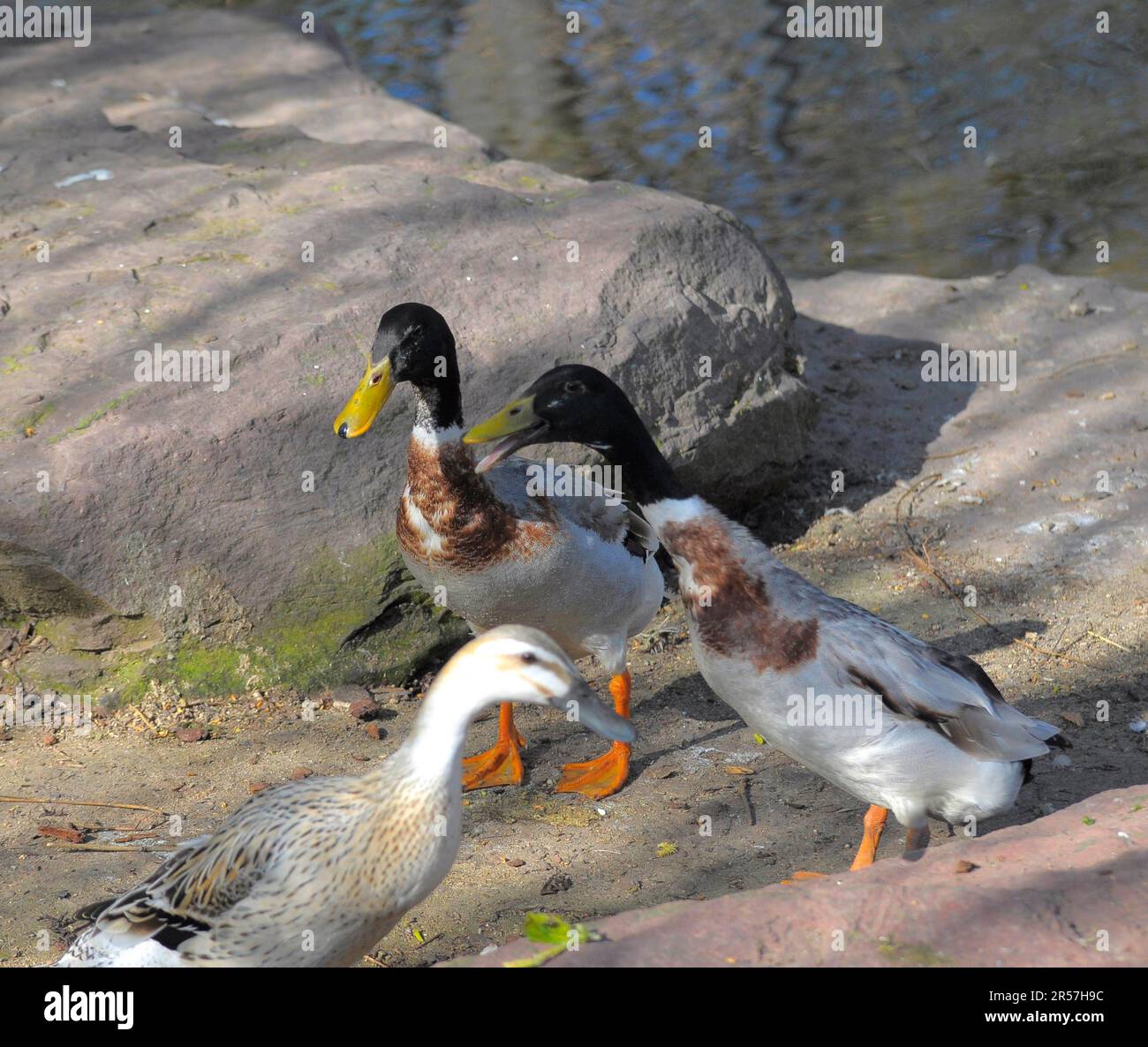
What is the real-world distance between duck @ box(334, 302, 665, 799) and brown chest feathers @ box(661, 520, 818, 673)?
89 centimetres

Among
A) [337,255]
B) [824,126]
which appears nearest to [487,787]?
[337,255]

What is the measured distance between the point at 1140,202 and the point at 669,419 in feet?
21.9

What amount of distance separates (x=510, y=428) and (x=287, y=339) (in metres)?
2.03

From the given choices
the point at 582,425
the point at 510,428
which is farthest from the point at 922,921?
the point at 510,428

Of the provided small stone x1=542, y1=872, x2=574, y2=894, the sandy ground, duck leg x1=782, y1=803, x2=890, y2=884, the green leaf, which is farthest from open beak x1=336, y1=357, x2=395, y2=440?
the green leaf

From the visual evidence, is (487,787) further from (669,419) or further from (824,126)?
(824,126)

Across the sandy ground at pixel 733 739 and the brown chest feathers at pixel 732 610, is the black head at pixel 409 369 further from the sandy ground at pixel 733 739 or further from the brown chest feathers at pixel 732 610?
the sandy ground at pixel 733 739

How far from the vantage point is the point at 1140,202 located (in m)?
11.2

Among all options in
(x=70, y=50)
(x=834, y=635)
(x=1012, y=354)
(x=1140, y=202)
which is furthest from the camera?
(x=1140, y=202)

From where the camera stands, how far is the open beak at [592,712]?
3.28 meters

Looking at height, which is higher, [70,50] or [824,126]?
[70,50]

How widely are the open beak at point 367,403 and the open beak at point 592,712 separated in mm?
2028

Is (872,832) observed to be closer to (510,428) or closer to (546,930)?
(546,930)

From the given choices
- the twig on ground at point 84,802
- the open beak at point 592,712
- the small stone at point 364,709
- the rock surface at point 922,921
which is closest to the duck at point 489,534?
the small stone at point 364,709
